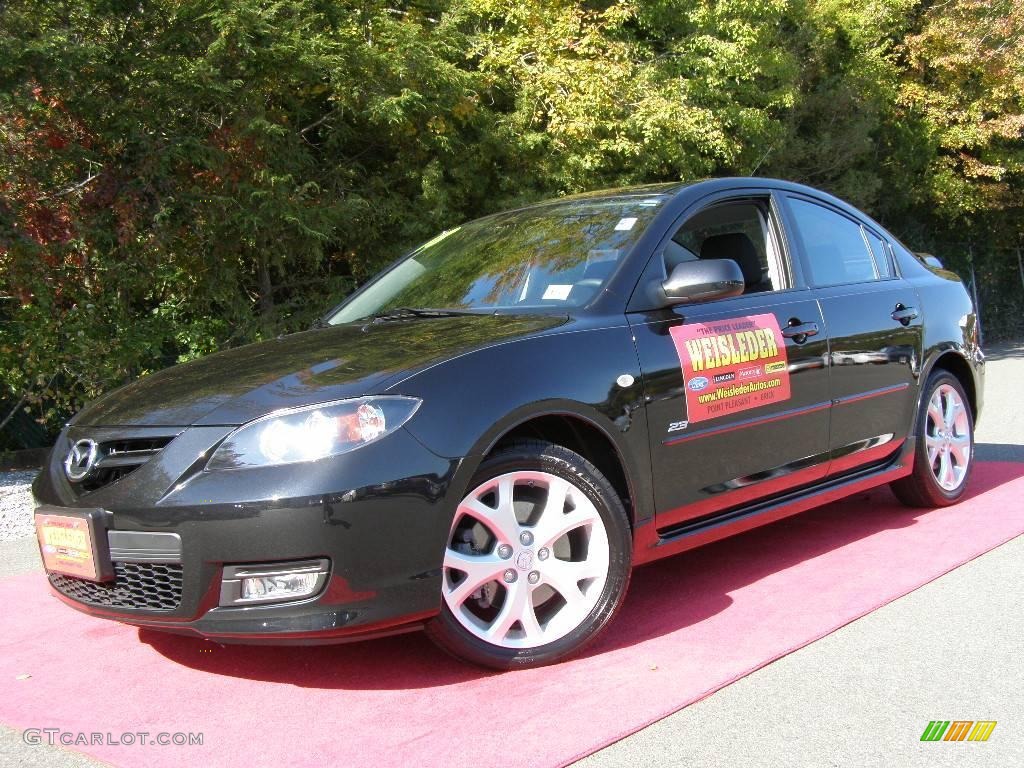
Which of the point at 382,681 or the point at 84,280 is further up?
the point at 84,280

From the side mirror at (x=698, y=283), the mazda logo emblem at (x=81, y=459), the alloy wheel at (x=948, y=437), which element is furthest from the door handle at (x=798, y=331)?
the mazda logo emblem at (x=81, y=459)

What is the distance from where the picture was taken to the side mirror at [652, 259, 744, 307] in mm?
4043

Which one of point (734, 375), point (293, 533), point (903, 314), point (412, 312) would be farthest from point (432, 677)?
point (903, 314)

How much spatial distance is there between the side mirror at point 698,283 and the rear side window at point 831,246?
3.42 ft

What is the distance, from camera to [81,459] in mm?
3600

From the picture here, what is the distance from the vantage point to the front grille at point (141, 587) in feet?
10.7

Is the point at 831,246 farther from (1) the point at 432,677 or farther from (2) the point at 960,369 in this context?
(1) the point at 432,677

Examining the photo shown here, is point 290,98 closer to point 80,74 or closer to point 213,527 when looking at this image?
point 80,74

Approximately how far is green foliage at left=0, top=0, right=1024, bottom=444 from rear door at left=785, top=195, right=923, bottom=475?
5061 millimetres

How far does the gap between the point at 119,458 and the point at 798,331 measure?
9.25 ft

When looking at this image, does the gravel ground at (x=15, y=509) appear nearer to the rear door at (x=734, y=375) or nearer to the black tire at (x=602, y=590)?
the black tire at (x=602, y=590)

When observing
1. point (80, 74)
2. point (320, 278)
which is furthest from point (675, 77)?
point (80, 74)

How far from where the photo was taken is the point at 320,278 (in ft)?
34.6

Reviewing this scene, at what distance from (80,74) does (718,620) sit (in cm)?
671
